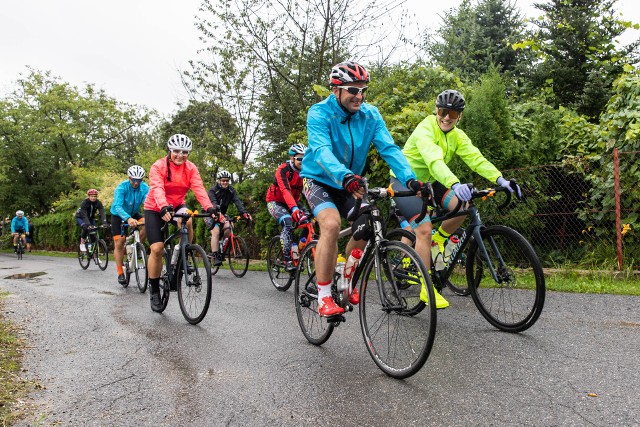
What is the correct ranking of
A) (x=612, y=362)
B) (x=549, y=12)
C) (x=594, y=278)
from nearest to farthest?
(x=612, y=362), (x=594, y=278), (x=549, y=12)

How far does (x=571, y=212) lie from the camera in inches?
306

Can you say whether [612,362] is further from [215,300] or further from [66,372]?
[215,300]

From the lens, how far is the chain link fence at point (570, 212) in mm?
7383

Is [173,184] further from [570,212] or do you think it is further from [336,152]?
[570,212]

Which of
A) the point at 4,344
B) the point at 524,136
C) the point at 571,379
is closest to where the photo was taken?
the point at 571,379

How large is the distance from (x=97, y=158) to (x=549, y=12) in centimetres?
3666

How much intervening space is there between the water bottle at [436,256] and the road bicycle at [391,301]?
1591 millimetres

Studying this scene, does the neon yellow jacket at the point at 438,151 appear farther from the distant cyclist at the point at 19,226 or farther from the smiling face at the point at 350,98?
the distant cyclist at the point at 19,226

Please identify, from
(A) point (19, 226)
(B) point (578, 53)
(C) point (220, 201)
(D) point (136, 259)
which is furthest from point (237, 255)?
(A) point (19, 226)

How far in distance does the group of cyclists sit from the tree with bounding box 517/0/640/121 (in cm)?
1015

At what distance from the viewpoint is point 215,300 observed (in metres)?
7.22

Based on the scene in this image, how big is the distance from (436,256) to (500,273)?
1035 millimetres

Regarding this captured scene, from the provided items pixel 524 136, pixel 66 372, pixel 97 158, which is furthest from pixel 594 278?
pixel 97 158

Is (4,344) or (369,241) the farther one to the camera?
(4,344)
